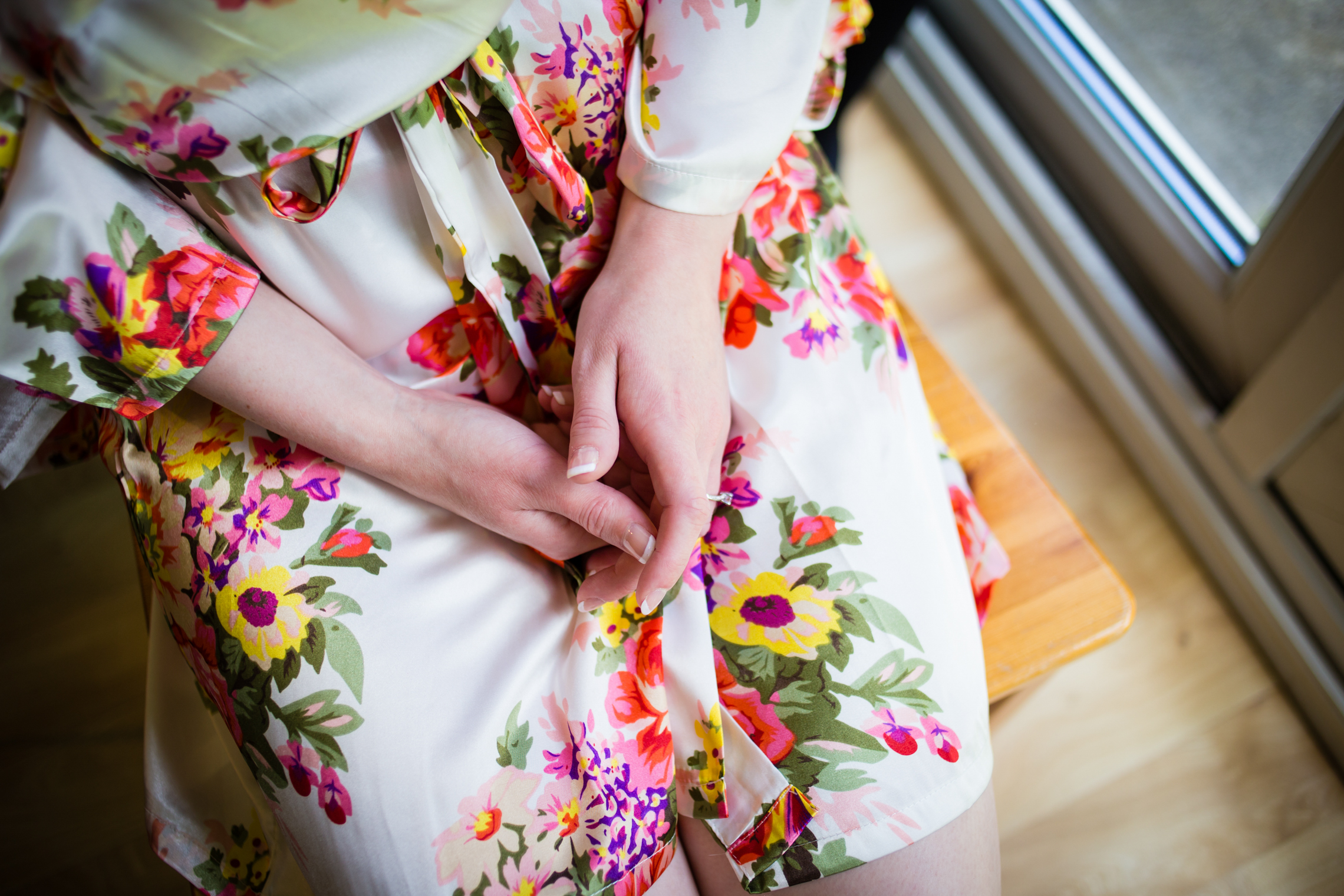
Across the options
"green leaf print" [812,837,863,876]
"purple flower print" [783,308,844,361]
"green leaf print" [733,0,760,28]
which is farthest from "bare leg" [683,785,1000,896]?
"green leaf print" [733,0,760,28]

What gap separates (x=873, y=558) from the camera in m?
0.51

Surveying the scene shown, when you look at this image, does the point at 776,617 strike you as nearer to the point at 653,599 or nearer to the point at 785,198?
the point at 653,599

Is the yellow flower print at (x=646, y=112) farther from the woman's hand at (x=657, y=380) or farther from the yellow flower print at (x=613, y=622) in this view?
the yellow flower print at (x=613, y=622)

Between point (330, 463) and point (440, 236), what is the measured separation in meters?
0.17

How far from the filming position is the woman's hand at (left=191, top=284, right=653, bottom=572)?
1.55 feet

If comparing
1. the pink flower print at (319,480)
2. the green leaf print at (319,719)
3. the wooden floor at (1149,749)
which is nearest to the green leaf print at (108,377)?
the pink flower print at (319,480)

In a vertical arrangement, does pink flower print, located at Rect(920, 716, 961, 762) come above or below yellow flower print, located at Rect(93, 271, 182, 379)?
below

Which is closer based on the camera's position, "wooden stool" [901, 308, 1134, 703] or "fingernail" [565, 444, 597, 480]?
"fingernail" [565, 444, 597, 480]

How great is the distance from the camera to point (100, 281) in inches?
15.8

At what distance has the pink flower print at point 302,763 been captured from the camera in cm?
45

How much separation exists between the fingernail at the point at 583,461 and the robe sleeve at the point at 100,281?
0.71 ft

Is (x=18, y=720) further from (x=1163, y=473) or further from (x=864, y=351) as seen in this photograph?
(x=1163, y=473)

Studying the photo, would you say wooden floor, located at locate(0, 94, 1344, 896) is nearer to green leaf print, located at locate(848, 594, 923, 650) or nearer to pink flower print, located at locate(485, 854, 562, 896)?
green leaf print, located at locate(848, 594, 923, 650)

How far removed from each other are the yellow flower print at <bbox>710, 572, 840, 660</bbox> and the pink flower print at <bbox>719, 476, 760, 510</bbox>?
0.05 m
